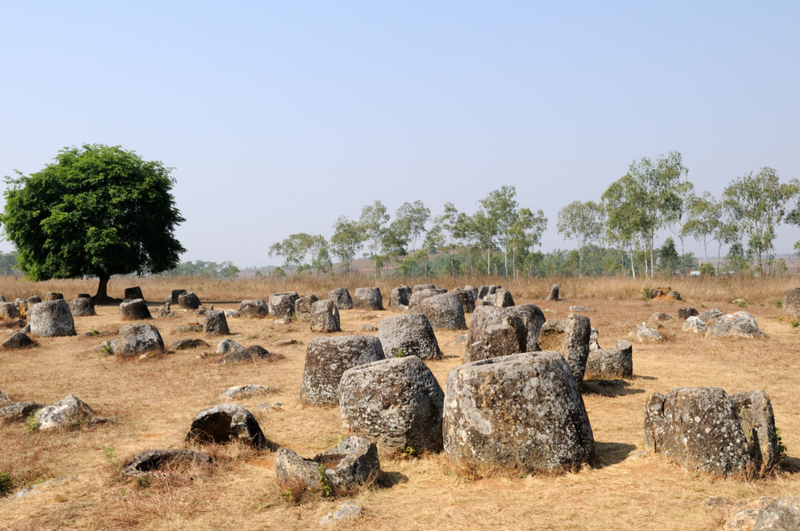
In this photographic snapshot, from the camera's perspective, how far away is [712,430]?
5387mm

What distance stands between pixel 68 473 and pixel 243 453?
1.96 metres

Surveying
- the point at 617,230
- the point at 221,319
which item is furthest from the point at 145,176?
the point at 617,230

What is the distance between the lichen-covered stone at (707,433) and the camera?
17.5 feet

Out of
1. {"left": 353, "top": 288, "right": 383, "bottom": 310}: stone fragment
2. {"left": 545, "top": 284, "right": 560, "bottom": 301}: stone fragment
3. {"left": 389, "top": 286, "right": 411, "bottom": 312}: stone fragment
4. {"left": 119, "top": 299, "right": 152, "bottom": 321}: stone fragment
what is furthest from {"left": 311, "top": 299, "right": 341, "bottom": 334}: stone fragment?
{"left": 545, "top": 284, "right": 560, "bottom": 301}: stone fragment

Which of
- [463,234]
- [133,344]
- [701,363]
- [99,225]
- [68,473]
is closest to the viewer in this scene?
[68,473]

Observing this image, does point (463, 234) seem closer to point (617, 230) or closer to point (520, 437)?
point (617, 230)

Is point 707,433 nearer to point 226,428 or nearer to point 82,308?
point 226,428

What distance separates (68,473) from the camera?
6.45 meters

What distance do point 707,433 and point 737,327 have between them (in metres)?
11.4

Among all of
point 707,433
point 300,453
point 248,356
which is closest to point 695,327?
point 707,433

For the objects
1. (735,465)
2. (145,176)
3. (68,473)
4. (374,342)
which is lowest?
(68,473)

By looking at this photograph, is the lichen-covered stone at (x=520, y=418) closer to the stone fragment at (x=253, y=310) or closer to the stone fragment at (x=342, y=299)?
the stone fragment at (x=253, y=310)

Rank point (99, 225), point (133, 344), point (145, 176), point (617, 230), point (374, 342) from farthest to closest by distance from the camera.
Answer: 1. point (617, 230)
2. point (145, 176)
3. point (99, 225)
4. point (133, 344)
5. point (374, 342)

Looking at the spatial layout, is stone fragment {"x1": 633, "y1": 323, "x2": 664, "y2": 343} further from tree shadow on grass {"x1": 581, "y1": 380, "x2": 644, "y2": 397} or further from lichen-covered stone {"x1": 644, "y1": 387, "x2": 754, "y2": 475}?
lichen-covered stone {"x1": 644, "y1": 387, "x2": 754, "y2": 475}
